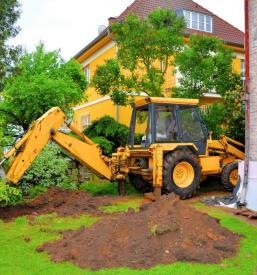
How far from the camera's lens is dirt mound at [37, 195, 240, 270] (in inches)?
251

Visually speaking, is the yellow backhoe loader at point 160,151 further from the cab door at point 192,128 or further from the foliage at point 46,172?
the foliage at point 46,172

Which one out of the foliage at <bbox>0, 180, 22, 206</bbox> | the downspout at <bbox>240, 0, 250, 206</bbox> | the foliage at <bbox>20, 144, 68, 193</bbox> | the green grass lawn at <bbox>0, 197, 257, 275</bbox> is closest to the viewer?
the green grass lawn at <bbox>0, 197, 257, 275</bbox>

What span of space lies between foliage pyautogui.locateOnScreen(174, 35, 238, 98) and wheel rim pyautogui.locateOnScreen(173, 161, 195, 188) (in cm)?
355

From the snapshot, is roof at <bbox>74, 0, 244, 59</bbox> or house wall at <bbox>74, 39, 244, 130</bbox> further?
roof at <bbox>74, 0, 244, 59</bbox>

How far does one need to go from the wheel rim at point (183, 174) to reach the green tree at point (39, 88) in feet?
16.3

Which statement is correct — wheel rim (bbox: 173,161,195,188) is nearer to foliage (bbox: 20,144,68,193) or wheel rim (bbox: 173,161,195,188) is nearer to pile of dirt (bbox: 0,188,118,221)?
pile of dirt (bbox: 0,188,118,221)

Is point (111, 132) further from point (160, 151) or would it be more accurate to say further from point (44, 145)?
point (44, 145)

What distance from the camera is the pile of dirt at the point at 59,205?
32.7 feet

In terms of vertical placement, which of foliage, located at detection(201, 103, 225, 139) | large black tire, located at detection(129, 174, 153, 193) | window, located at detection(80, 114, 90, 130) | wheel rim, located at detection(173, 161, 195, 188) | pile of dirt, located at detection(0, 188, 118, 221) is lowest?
pile of dirt, located at detection(0, 188, 118, 221)

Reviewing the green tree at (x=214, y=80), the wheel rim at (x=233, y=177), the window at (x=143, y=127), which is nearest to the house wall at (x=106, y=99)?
the green tree at (x=214, y=80)

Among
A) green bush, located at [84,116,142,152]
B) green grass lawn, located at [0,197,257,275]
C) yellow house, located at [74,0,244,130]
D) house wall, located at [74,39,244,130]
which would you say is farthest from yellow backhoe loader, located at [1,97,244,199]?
yellow house, located at [74,0,244,130]

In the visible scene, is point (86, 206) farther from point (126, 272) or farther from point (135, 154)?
point (126, 272)

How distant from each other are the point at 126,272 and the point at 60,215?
13.5 ft

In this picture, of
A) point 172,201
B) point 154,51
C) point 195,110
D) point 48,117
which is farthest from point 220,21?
point 172,201
